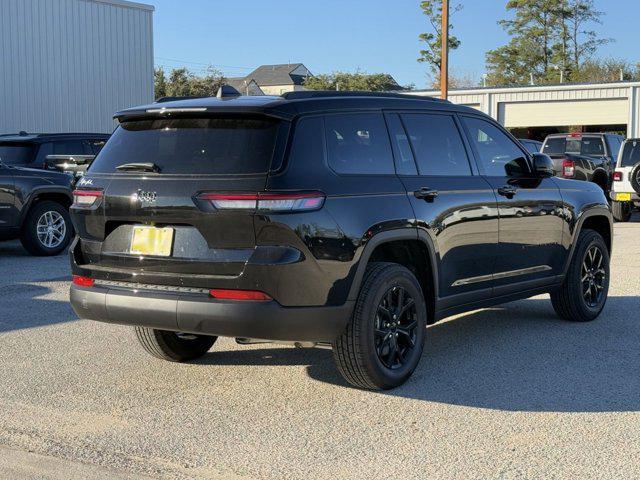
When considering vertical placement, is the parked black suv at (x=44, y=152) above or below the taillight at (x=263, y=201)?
above

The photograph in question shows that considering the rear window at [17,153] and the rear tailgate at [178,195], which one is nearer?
the rear tailgate at [178,195]

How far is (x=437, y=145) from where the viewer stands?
613cm

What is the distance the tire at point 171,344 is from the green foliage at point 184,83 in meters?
66.0

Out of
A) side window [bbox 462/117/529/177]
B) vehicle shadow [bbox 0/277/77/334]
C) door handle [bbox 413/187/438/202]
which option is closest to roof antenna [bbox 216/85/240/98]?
door handle [bbox 413/187/438/202]

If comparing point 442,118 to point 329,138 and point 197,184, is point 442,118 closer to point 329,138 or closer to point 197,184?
point 329,138

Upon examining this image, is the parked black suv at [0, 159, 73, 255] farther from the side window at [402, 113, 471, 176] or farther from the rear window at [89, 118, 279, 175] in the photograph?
the side window at [402, 113, 471, 176]

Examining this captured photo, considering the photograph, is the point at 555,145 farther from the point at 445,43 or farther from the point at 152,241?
the point at 152,241

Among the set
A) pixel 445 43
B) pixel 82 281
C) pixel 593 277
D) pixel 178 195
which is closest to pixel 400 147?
pixel 178 195

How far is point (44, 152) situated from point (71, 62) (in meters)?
12.6

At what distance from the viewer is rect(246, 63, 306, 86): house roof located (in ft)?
428

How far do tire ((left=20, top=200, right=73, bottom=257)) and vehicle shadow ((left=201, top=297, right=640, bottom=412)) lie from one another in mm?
6774

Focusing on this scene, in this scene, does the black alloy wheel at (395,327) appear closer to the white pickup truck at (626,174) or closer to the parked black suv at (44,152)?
the parked black suv at (44,152)

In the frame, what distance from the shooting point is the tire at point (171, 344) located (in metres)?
6.02

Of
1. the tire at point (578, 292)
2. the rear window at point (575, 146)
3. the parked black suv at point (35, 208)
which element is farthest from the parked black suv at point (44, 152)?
the rear window at point (575, 146)
